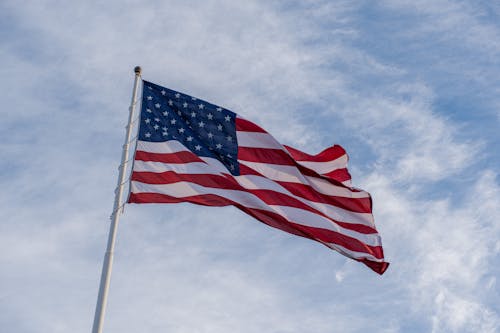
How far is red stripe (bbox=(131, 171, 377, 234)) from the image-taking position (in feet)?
63.0

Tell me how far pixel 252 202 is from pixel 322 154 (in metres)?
3.50

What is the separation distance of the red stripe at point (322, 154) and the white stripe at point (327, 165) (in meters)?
0.10

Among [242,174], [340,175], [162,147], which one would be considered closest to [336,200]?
[340,175]

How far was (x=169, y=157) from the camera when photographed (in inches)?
791

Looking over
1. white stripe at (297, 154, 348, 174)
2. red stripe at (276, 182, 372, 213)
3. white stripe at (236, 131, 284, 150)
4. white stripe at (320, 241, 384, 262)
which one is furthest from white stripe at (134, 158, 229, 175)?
white stripe at (320, 241, 384, 262)

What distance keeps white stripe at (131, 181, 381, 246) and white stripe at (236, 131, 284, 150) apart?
6.33 feet

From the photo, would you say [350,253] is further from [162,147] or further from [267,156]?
[162,147]

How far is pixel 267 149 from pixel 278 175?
879mm

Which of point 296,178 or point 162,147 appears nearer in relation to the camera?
point 162,147

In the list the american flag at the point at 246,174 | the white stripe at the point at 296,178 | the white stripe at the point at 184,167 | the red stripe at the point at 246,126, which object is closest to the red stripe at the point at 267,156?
the american flag at the point at 246,174

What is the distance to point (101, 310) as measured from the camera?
1683 centimetres

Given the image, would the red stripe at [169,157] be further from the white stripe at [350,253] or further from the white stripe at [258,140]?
the white stripe at [350,253]

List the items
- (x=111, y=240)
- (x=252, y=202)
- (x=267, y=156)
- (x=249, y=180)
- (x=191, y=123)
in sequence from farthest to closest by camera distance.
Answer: (x=267, y=156) → (x=191, y=123) → (x=249, y=180) → (x=252, y=202) → (x=111, y=240)

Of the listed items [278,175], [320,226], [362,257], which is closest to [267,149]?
[278,175]
